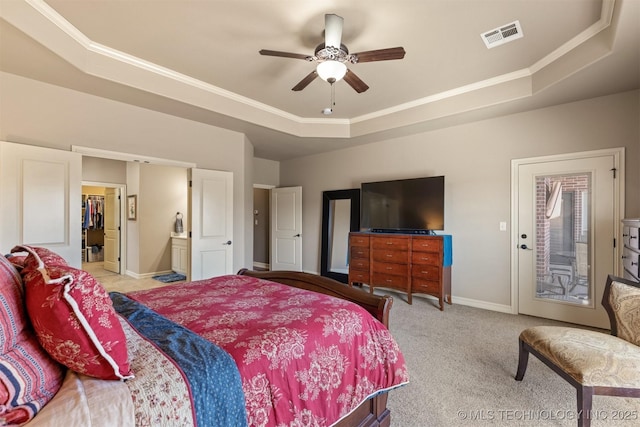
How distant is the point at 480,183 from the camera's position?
4180 millimetres

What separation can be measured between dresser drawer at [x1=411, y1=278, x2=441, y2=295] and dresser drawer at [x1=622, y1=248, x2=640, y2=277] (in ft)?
6.04

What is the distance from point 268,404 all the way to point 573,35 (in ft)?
12.1

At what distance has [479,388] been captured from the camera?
7.19 ft

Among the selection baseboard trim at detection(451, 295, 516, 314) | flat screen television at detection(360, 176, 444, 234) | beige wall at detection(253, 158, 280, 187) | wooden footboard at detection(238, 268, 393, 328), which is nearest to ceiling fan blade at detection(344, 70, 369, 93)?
wooden footboard at detection(238, 268, 393, 328)

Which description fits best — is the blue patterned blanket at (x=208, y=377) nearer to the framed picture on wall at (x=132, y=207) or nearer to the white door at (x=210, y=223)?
the white door at (x=210, y=223)

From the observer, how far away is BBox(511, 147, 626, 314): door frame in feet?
10.5

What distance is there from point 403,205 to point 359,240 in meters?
0.91

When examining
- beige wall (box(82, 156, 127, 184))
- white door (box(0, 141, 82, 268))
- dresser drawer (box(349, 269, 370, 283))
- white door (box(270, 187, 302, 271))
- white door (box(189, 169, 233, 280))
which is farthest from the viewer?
white door (box(270, 187, 302, 271))

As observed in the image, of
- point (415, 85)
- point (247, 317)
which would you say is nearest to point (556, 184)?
point (415, 85)

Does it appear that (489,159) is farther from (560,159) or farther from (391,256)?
(391,256)

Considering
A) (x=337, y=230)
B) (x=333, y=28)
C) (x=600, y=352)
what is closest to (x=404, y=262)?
(x=337, y=230)

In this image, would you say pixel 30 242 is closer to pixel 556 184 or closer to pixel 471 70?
pixel 471 70

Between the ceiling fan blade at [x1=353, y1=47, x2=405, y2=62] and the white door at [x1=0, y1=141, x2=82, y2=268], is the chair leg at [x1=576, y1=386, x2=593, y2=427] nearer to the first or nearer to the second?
the ceiling fan blade at [x1=353, y1=47, x2=405, y2=62]

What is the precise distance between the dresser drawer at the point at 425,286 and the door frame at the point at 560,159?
96 centimetres
